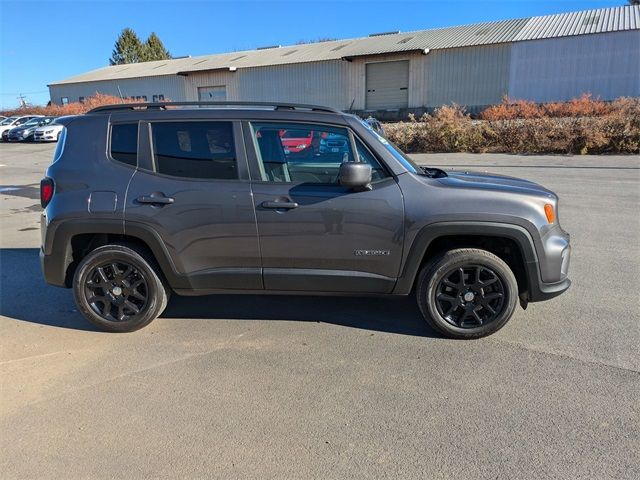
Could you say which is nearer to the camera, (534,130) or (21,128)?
(534,130)

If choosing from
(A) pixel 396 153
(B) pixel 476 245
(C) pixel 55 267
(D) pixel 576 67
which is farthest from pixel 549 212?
(D) pixel 576 67

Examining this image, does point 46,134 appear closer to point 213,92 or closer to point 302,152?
point 213,92

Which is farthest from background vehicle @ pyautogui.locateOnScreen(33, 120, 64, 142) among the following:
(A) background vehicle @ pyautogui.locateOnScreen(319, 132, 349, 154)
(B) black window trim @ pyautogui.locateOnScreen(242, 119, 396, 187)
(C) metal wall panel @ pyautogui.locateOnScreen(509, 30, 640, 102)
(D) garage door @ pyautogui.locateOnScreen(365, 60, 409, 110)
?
(A) background vehicle @ pyautogui.locateOnScreen(319, 132, 349, 154)

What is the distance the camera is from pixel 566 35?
30484 mm

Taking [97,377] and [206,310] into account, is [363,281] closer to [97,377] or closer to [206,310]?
[206,310]

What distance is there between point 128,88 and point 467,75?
34133 mm

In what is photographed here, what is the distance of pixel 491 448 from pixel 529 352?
1256 millimetres

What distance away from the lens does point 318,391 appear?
3223mm

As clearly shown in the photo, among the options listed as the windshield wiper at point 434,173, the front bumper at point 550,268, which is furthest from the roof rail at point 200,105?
the front bumper at point 550,268

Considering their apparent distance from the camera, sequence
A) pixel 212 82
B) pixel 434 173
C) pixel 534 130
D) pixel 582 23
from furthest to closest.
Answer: pixel 212 82 < pixel 582 23 < pixel 534 130 < pixel 434 173

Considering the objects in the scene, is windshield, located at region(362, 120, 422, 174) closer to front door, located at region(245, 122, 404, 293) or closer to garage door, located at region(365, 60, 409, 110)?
front door, located at region(245, 122, 404, 293)

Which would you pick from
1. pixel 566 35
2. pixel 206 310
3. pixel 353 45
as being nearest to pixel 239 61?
pixel 353 45

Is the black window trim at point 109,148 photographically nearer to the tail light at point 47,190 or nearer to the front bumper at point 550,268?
the tail light at point 47,190

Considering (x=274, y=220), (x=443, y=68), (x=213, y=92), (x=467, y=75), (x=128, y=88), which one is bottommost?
(x=274, y=220)
